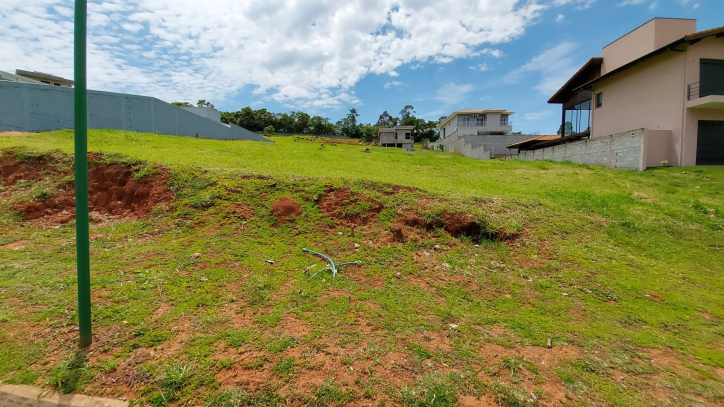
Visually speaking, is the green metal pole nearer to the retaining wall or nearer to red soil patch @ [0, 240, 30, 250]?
red soil patch @ [0, 240, 30, 250]

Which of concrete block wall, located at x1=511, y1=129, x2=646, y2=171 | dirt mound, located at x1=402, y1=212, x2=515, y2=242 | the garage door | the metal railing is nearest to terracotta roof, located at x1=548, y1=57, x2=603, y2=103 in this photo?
concrete block wall, located at x1=511, y1=129, x2=646, y2=171

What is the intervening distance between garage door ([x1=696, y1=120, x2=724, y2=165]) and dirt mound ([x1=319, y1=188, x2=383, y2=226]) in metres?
17.9

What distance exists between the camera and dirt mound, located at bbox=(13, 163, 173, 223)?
6.09 m

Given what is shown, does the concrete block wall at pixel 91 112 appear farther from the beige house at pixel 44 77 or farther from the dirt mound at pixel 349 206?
the beige house at pixel 44 77

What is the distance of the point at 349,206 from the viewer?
5.93 m

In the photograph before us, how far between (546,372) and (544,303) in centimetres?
140

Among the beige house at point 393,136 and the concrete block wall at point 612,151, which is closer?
the concrete block wall at point 612,151

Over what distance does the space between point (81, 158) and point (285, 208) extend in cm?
345

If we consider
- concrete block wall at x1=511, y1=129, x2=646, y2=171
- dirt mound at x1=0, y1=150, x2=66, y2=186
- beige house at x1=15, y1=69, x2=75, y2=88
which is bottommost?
dirt mound at x1=0, y1=150, x2=66, y2=186

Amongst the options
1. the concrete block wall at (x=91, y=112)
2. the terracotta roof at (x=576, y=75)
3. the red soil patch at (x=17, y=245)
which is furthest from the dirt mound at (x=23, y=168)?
the terracotta roof at (x=576, y=75)

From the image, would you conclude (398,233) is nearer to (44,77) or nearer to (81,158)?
(81,158)

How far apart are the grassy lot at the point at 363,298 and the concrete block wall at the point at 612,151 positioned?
9186mm

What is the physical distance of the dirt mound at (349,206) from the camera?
18.7 feet

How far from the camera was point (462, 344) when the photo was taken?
2.88m
